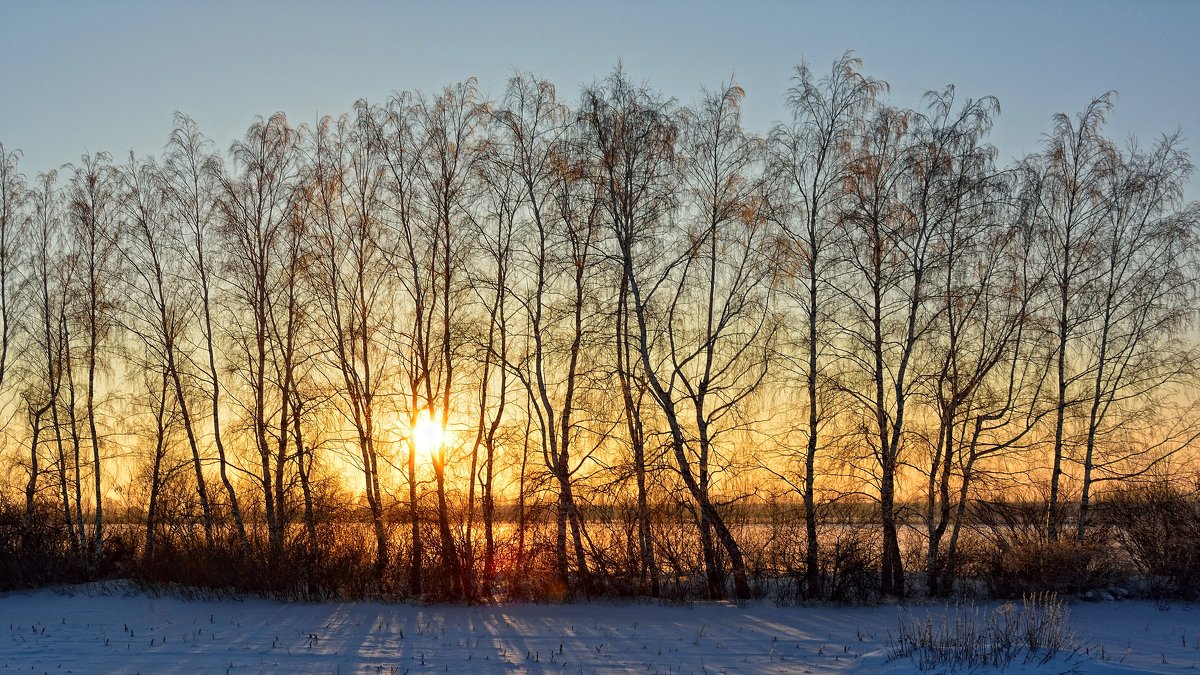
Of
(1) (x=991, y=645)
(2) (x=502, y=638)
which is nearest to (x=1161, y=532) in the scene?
(1) (x=991, y=645)

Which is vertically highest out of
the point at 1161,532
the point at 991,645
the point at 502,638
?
the point at 1161,532

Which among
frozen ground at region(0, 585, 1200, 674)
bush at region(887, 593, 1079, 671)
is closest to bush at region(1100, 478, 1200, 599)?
frozen ground at region(0, 585, 1200, 674)

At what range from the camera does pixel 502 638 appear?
1614 centimetres

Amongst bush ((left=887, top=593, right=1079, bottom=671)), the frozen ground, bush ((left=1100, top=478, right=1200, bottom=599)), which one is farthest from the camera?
bush ((left=1100, top=478, right=1200, bottom=599))

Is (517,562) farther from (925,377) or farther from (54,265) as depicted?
(54,265)

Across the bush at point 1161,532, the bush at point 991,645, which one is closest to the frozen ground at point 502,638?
the bush at point 991,645

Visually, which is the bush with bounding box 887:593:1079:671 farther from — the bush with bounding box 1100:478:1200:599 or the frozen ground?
the bush with bounding box 1100:478:1200:599

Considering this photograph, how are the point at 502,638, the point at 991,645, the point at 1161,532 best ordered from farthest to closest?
1. the point at 1161,532
2. the point at 502,638
3. the point at 991,645

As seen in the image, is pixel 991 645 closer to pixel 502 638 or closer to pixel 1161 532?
pixel 502 638

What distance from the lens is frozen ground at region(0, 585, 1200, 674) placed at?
1322 centimetres

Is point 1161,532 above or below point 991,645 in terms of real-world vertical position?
above

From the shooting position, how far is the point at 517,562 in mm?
20859

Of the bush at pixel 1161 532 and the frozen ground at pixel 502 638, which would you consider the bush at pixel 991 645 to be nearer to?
the frozen ground at pixel 502 638

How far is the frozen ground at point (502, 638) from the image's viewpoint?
1322cm
